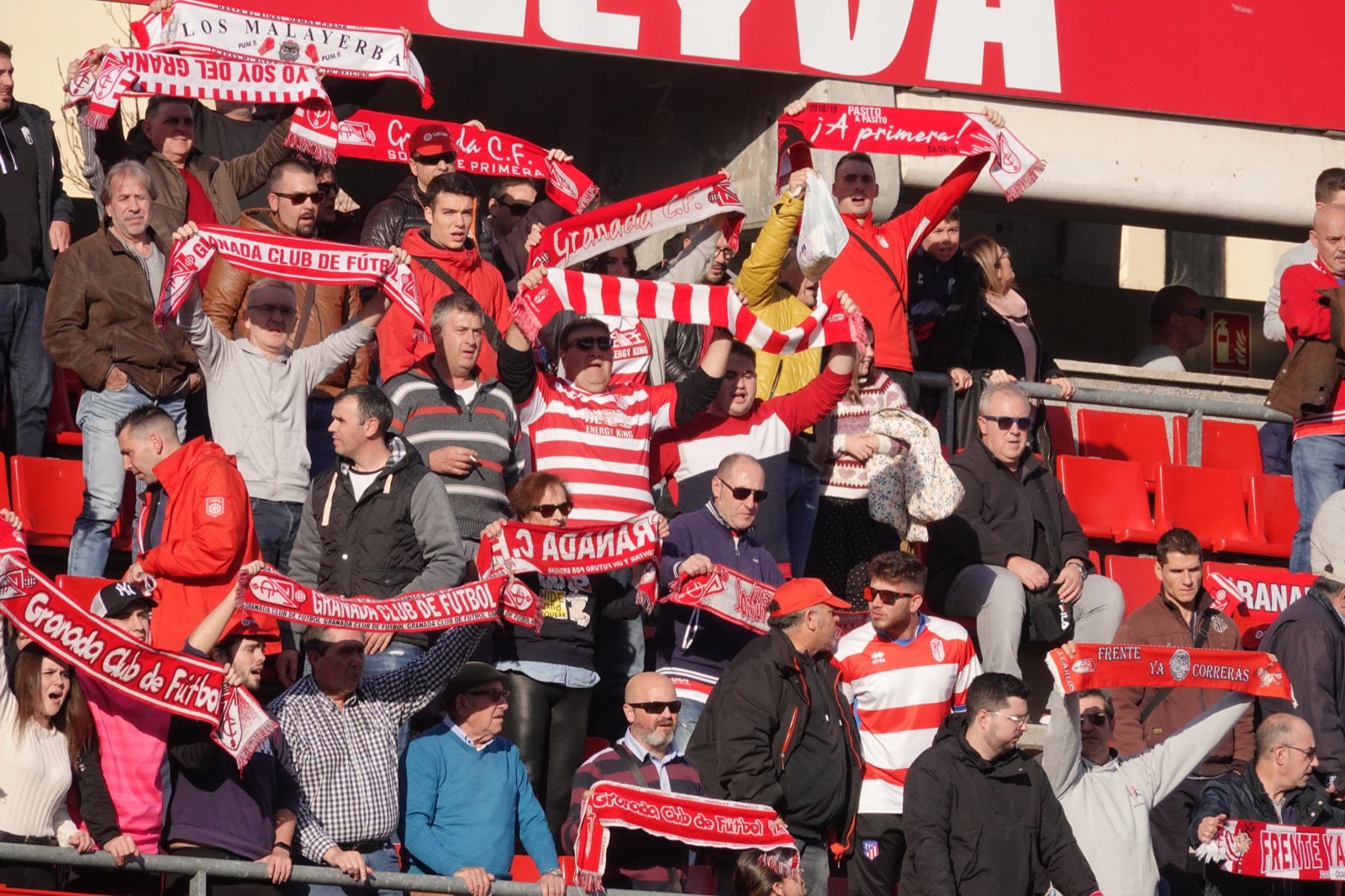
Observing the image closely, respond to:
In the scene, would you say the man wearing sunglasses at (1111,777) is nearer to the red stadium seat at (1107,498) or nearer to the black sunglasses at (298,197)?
the red stadium seat at (1107,498)

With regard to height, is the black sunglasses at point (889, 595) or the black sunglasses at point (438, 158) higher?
the black sunglasses at point (438, 158)

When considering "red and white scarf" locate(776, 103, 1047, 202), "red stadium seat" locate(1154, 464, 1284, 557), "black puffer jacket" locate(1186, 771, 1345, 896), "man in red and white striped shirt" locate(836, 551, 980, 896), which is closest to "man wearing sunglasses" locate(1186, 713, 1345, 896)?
"black puffer jacket" locate(1186, 771, 1345, 896)

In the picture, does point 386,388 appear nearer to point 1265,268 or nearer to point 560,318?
point 560,318

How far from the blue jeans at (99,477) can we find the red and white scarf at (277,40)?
6.64 ft

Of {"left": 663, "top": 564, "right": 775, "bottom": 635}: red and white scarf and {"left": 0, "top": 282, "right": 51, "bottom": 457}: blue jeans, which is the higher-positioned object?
{"left": 0, "top": 282, "right": 51, "bottom": 457}: blue jeans

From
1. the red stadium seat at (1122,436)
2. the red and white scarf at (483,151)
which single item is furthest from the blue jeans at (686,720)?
the red stadium seat at (1122,436)

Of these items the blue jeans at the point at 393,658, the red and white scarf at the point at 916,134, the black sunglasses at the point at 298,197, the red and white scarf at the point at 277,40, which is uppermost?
the red and white scarf at the point at 277,40

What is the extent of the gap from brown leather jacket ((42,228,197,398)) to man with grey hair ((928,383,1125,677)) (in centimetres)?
385

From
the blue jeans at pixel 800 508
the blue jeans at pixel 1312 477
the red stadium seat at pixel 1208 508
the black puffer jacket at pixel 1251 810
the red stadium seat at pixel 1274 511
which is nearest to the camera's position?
the black puffer jacket at pixel 1251 810

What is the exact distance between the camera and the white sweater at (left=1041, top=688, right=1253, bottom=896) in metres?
9.09

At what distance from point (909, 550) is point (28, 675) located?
198 inches

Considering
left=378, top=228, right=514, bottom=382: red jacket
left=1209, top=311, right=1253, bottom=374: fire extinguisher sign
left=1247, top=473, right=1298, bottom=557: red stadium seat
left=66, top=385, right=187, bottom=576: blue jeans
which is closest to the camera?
left=66, top=385, right=187, bottom=576: blue jeans

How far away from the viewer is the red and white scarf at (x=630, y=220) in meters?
10.9

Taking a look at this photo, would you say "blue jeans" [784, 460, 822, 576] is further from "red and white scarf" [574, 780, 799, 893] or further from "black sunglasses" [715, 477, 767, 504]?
"red and white scarf" [574, 780, 799, 893]
